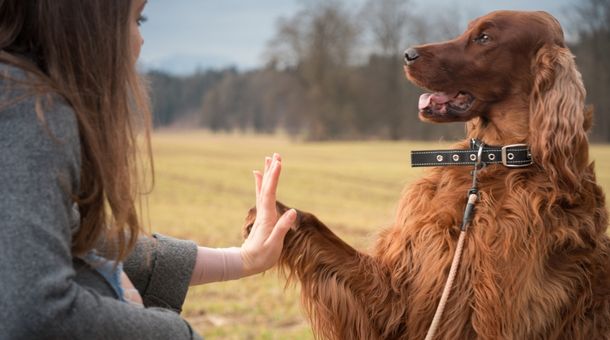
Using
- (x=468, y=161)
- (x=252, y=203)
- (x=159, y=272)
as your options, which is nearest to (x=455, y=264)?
(x=468, y=161)

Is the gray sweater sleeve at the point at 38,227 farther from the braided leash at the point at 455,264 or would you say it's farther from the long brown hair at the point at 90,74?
the braided leash at the point at 455,264

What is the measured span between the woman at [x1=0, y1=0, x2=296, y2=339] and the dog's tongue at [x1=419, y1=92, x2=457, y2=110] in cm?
158

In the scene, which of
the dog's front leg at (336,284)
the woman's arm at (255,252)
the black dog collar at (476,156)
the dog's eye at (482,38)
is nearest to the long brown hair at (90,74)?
the woman's arm at (255,252)

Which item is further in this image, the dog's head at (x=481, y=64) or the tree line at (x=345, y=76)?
the tree line at (x=345, y=76)

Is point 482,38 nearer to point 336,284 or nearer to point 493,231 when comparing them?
point 493,231

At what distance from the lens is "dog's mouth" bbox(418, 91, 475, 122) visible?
111 inches

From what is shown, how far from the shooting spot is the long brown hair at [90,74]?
1304mm

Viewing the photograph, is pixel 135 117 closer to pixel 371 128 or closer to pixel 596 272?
pixel 596 272

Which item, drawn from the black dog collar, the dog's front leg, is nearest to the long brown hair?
the dog's front leg

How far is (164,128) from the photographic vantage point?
2731 inches

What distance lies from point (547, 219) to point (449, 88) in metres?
0.76

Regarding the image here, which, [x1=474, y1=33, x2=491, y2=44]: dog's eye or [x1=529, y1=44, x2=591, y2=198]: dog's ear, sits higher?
[x1=474, y1=33, x2=491, y2=44]: dog's eye

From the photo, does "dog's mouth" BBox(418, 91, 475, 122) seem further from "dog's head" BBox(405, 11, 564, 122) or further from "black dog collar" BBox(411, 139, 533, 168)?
"black dog collar" BBox(411, 139, 533, 168)

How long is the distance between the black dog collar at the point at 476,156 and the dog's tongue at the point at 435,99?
26 cm
